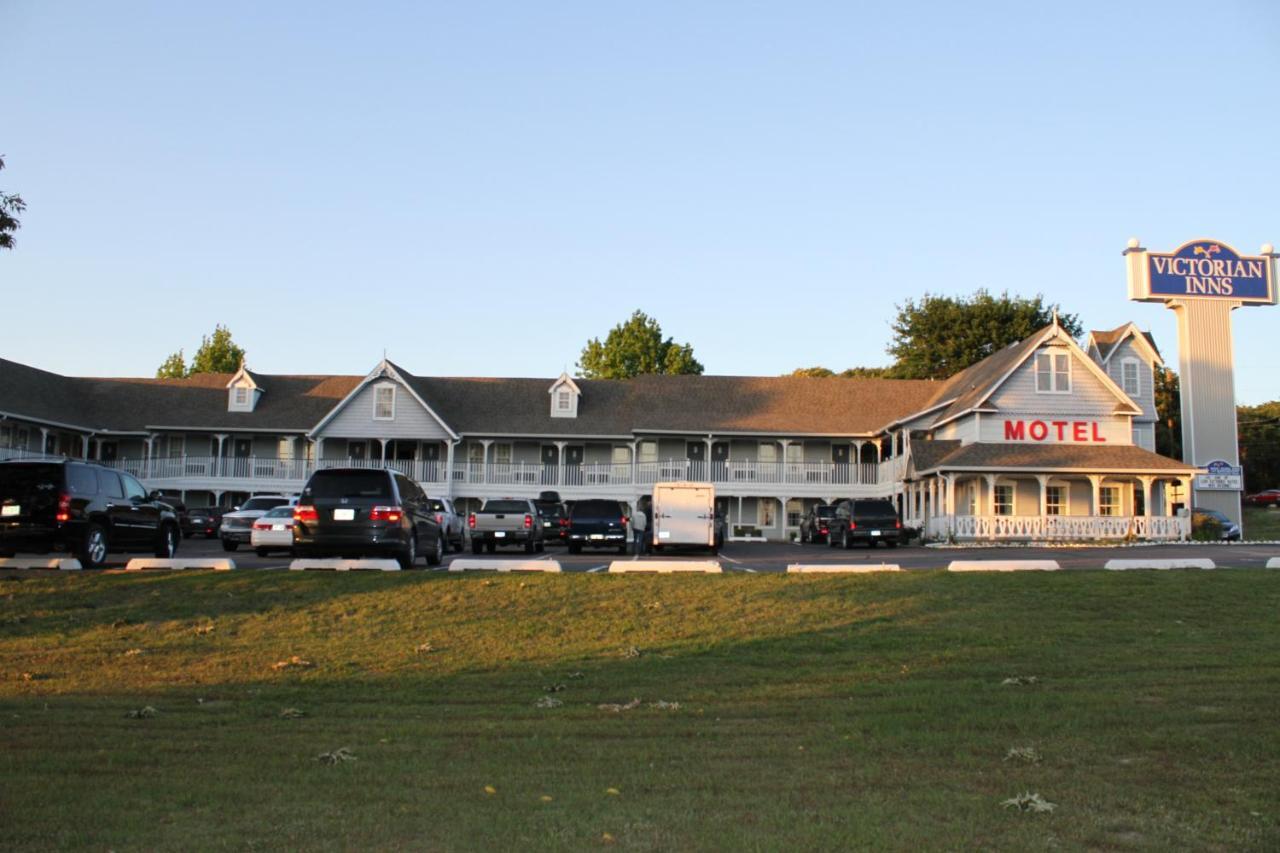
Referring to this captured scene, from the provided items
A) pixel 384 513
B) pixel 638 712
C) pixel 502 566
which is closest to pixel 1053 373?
pixel 502 566

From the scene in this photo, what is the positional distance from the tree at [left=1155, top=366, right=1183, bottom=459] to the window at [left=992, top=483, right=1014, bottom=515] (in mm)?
38068

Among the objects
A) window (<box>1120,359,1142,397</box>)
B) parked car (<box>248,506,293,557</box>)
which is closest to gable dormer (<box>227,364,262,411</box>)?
parked car (<box>248,506,293,557</box>)

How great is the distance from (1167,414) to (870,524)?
47175 mm

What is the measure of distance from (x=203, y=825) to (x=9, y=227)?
14.7m

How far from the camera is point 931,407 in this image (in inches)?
1806

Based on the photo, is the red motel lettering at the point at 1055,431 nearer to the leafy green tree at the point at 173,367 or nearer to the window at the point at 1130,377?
the window at the point at 1130,377

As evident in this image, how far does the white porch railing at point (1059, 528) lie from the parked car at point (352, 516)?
23.6m

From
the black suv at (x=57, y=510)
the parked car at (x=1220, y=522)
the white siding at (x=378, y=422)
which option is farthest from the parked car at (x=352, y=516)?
the parked car at (x=1220, y=522)

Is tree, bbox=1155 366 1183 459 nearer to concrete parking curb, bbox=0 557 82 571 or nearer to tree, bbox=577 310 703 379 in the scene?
tree, bbox=577 310 703 379

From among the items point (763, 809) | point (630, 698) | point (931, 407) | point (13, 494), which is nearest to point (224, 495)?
point (931, 407)

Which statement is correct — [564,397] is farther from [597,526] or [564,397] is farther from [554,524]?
[597,526]

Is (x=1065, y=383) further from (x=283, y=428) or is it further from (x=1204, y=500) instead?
(x=283, y=428)

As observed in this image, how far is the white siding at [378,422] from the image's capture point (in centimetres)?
5116

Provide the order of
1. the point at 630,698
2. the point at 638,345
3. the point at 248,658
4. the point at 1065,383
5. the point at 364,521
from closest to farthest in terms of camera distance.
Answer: the point at 630,698 < the point at 248,658 < the point at 364,521 < the point at 1065,383 < the point at 638,345
